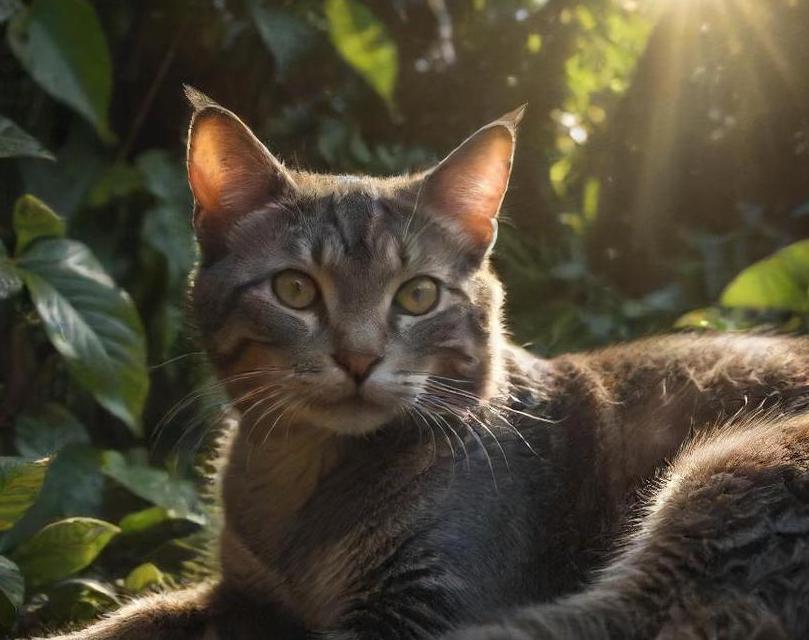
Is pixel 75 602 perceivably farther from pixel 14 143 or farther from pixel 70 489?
pixel 14 143

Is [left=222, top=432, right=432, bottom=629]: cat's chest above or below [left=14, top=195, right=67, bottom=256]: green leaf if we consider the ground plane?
below

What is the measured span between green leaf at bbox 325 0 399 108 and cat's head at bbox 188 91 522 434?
1.31 metres

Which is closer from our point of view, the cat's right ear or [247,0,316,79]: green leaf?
the cat's right ear

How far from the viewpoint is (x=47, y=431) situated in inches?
119

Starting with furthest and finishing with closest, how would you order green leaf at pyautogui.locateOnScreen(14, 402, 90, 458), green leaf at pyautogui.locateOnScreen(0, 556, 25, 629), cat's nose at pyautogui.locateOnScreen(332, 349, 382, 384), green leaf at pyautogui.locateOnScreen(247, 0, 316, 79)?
green leaf at pyautogui.locateOnScreen(247, 0, 316, 79) < green leaf at pyautogui.locateOnScreen(14, 402, 90, 458) < green leaf at pyautogui.locateOnScreen(0, 556, 25, 629) < cat's nose at pyautogui.locateOnScreen(332, 349, 382, 384)

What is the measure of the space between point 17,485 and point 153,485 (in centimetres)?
78

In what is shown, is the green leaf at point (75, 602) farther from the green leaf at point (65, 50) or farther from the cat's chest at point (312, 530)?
the green leaf at point (65, 50)

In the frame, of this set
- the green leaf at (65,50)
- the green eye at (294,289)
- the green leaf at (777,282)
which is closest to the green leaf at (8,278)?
the green leaf at (65,50)

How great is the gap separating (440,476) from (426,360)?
0.78 feet

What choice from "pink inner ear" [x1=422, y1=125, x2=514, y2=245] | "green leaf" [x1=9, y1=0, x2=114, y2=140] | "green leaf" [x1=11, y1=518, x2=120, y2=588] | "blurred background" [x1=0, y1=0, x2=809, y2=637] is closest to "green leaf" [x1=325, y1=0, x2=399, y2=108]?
"blurred background" [x1=0, y1=0, x2=809, y2=637]

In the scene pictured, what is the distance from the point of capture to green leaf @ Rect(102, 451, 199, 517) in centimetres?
278

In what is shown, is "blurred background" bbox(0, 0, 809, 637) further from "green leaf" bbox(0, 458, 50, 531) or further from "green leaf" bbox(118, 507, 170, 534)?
"green leaf" bbox(0, 458, 50, 531)

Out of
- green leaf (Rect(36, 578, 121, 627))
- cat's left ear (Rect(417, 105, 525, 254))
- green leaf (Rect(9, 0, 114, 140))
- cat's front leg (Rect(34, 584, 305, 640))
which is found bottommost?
green leaf (Rect(36, 578, 121, 627))

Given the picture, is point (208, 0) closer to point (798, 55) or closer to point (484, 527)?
point (798, 55)
